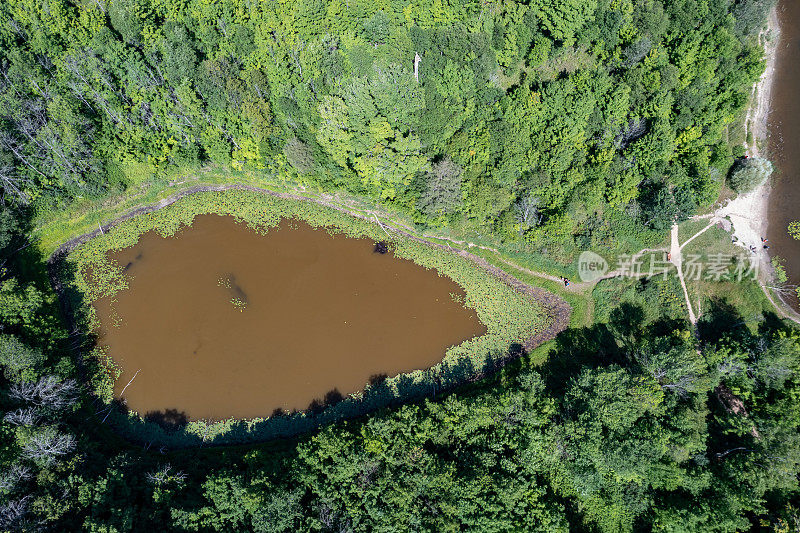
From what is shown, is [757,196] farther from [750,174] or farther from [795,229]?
[795,229]

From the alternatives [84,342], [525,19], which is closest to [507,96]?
[525,19]

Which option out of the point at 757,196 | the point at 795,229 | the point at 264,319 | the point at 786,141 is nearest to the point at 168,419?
the point at 264,319

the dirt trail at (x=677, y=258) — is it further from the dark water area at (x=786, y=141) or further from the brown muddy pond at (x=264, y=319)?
the brown muddy pond at (x=264, y=319)

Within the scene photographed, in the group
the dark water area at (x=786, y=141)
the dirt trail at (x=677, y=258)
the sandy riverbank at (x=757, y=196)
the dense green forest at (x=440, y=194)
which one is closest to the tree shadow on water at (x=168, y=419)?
the dense green forest at (x=440, y=194)

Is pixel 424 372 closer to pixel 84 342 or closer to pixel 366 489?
pixel 366 489

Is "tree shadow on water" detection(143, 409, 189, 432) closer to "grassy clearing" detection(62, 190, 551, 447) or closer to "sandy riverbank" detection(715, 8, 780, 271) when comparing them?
"grassy clearing" detection(62, 190, 551, 447)
